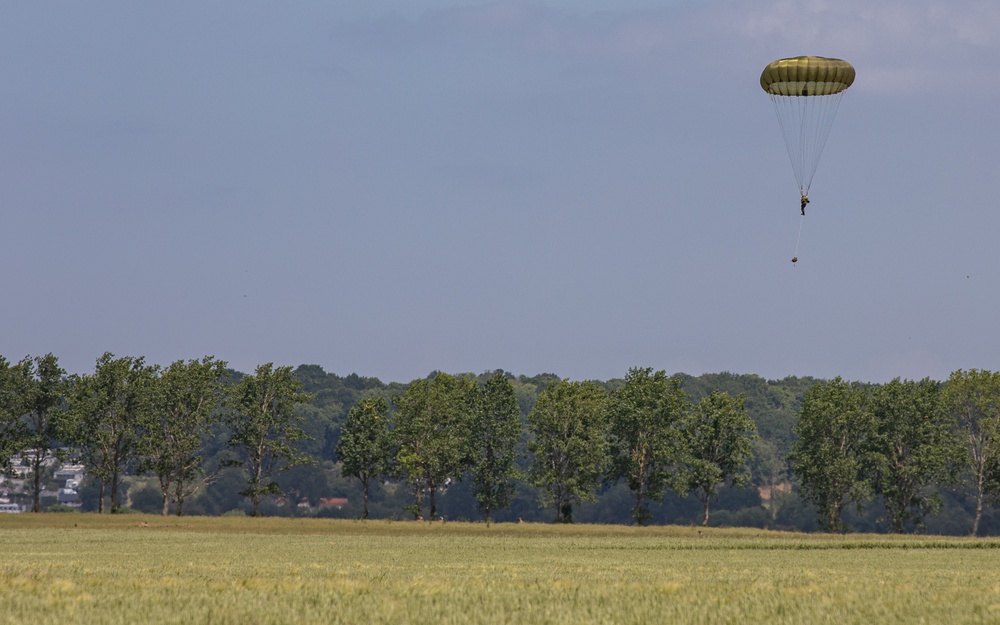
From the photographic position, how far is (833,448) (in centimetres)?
11519

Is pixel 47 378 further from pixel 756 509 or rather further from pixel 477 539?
pixel 756 509

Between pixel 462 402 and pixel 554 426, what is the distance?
9.85m

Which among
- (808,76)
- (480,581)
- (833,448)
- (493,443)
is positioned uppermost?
(808,76)

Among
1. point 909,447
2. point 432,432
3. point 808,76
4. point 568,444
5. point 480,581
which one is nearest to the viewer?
point 480,581

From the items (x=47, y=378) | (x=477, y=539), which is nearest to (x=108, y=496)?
(x=47, y=378)

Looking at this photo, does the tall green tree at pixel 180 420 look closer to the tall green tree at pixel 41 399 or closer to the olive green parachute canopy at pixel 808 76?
the tall green tree at pixel 41 399

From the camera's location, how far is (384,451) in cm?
11900

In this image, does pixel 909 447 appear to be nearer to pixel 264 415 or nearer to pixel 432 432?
pixel 432 432

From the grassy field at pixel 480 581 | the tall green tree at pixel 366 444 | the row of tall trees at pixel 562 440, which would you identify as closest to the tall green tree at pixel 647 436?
the row of tall trees at pixel 562 440

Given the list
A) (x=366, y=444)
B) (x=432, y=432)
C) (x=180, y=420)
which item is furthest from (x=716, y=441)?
(x=180, y=420)

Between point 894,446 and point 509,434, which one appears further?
point 509,434

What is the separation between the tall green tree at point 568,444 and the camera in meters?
115

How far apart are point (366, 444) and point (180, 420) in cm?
1755

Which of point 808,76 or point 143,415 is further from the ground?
point 808,76
